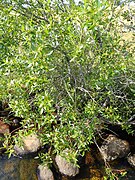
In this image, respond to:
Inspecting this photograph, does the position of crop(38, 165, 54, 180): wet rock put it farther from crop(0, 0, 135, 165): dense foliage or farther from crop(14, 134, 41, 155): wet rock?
crop(0, 0, 135, 165): dense foliage

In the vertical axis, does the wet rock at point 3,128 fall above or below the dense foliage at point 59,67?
below

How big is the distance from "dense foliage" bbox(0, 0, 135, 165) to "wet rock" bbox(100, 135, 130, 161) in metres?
1.93

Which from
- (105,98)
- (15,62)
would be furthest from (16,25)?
(105,98)

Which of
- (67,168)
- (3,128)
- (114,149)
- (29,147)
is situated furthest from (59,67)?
(3,128)

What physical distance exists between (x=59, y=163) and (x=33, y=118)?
2.71m

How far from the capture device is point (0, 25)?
6.00 meters

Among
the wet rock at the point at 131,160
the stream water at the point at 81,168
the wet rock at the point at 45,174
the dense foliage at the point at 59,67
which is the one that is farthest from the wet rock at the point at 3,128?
the wet rock at the point at 131,160

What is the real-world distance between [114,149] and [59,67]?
4.19 m

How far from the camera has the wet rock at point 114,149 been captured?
8684 millimetres

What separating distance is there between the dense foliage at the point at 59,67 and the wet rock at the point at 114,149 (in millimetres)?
1931

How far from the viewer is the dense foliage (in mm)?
4688

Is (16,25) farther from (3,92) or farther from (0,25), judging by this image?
(3,92)

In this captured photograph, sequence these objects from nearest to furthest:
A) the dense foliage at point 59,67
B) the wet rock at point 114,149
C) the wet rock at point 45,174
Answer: the dense foliage at point 59,67
the wet rock at point 45,174
the wet rock at point 114,149

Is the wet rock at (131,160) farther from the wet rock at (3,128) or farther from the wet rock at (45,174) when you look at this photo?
the wet rock at (3,128)
